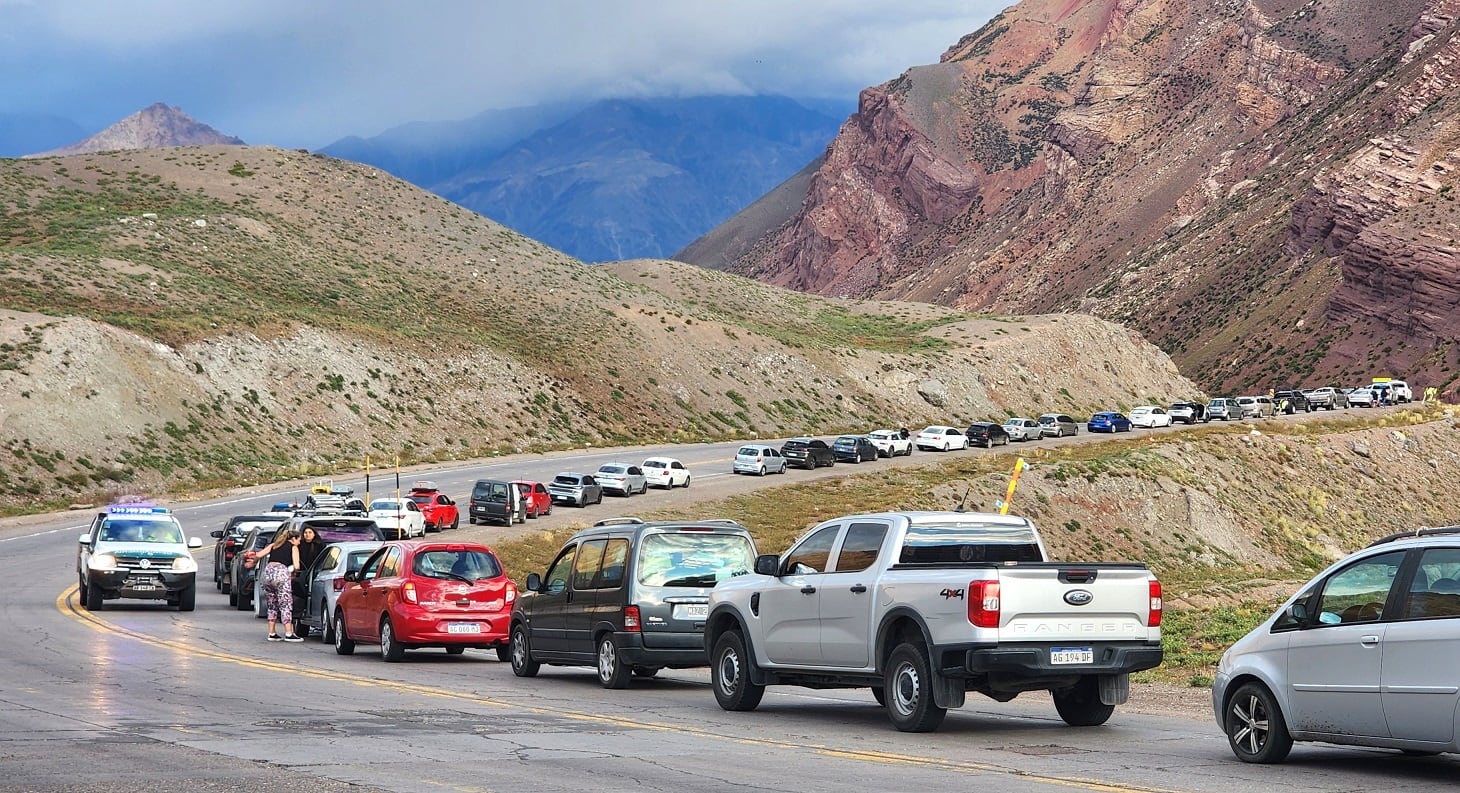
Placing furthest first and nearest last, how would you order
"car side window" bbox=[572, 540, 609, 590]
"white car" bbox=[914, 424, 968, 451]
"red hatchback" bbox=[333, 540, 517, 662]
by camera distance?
"white car" bbox=[914, 424, 968, 451]
"red hatchback" bbox=[333, 540, 517, 662]
"car side window" bbox=[572, 540, 609, 590]

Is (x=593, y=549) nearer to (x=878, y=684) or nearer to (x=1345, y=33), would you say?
(x=878, y=684)

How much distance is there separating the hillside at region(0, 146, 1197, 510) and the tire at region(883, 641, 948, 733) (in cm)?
5143

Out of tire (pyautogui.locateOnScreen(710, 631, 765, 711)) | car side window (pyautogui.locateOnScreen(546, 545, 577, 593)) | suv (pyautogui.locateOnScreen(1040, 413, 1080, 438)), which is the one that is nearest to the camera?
tire (pyautogui.locateOnScreen(710, 631, 765, 711))

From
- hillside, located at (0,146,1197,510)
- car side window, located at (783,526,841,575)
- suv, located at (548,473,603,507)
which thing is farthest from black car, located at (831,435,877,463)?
car side window, located at (783,526,841,575)

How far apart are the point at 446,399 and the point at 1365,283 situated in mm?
84427

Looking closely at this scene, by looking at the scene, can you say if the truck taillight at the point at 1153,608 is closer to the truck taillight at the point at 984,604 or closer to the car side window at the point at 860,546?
the truck taillight at the point at 984,604

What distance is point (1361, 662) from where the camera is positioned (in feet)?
35.6

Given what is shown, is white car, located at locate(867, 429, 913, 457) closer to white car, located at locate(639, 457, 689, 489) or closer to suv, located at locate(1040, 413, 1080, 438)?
suv, located at locate(1040, 413, 1080, 438)

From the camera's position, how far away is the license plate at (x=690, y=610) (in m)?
17.4

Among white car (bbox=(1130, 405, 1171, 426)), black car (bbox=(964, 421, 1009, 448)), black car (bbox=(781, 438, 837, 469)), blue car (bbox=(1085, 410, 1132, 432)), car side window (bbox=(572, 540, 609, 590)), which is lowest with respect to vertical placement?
car side window (bbox=(572, 540, 609, 590))

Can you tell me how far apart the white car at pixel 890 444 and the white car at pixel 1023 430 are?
1078 centimetres

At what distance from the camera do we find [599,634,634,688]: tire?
1777 centimetres

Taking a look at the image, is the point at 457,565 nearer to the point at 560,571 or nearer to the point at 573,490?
the point at 560,571

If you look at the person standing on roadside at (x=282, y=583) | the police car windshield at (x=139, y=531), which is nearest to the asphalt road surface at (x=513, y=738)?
the person standing on roadside at (x=282, y=583)
